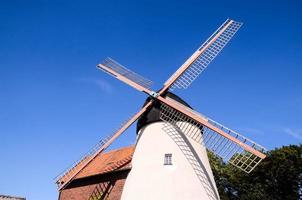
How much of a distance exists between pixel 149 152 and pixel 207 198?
11.8 feet

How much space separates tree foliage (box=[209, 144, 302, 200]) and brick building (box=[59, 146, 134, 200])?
639 inches

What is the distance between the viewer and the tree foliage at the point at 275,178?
102 feet

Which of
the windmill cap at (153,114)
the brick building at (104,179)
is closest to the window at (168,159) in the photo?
the windmill cap at (153,114)

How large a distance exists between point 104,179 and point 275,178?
1933cm

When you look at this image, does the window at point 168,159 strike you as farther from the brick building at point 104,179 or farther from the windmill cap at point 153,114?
the brick building at point 104,179

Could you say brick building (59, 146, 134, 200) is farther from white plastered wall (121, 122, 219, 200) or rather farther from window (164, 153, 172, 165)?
window (164, 153, 172, 165)

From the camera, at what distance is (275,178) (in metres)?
31.9

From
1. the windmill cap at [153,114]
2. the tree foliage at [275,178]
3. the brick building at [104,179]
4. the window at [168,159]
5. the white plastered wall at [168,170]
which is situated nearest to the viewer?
the white plastered wall at [168,170]

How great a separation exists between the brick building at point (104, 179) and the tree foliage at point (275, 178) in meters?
16.2

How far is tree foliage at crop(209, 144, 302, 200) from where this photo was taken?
31.0 meters

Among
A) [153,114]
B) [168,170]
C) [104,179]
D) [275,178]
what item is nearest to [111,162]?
[104,179]

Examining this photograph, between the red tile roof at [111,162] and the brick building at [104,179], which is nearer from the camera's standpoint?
the brick building at [104,179]

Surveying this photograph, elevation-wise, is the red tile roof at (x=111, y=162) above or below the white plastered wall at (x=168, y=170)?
above

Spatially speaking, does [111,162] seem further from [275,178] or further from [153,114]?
[275,178]
